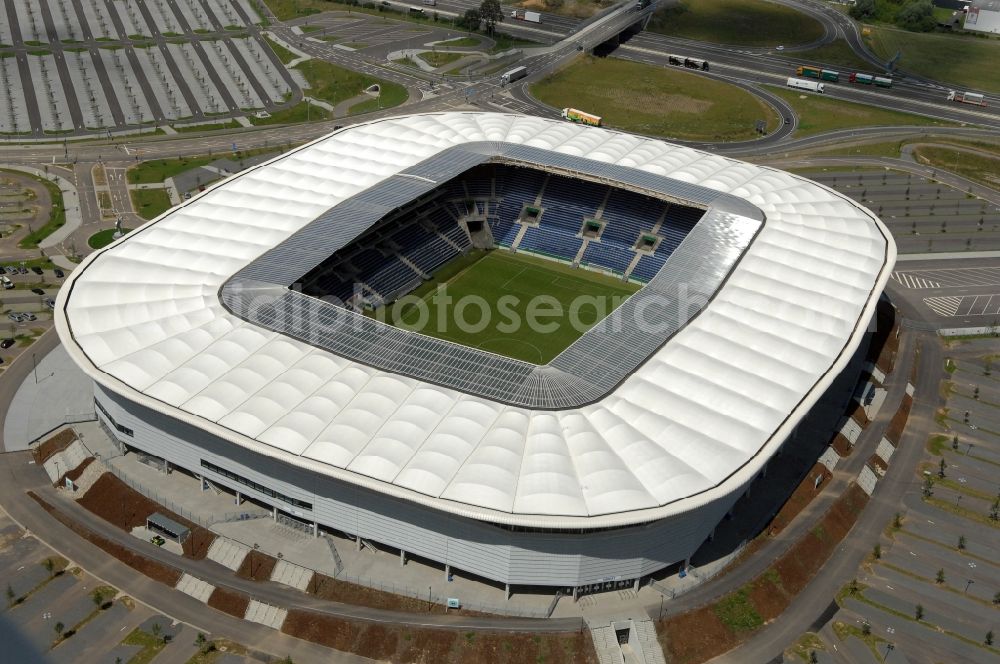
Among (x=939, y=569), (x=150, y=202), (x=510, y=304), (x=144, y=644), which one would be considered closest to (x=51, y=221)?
(x=150, y=202)

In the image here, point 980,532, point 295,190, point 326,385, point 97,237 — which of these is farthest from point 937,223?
point 97,237

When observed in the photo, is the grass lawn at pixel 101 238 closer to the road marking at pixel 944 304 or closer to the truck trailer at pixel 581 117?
the truck trailer at pixel 581 117

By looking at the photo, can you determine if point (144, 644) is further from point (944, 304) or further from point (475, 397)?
point (944, 304)

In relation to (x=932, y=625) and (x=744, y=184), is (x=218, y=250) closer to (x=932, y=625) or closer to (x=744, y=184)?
(x=744, y=184)

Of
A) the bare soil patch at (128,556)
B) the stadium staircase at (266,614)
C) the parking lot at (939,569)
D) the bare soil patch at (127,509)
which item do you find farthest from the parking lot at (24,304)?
the parking lot at (939,569)

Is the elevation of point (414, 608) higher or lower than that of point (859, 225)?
lower

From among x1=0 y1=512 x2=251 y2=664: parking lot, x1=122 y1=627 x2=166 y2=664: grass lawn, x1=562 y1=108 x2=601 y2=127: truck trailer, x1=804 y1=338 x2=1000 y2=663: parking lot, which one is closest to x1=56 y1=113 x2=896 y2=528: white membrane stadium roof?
x1=0 y1=512 x2=251 y2=664: parking lot

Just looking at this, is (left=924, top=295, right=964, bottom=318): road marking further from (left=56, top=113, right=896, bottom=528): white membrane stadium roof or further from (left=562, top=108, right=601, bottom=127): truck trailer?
(left=562, top=108, right=601, bottom=127): truck trailer
